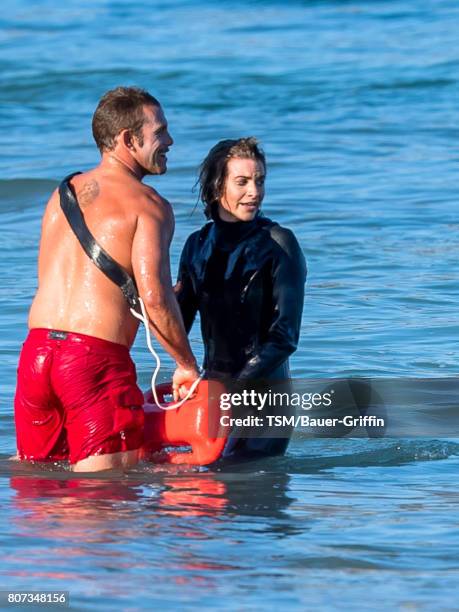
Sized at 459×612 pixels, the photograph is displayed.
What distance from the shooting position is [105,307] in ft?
18.7

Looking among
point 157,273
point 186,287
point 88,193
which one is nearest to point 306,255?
point 186,287

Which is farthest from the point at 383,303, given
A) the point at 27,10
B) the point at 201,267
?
the point at 27,10

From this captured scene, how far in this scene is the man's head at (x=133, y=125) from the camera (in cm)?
573

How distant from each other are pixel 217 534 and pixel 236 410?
71cm

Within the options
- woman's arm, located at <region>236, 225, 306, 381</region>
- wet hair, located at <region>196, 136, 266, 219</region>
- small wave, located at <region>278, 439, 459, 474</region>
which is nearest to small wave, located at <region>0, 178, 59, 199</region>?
small wave, located at <region>278, 439, 459, 474</region>

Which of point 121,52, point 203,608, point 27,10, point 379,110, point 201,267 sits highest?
point 27,10

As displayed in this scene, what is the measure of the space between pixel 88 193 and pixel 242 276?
76 cm

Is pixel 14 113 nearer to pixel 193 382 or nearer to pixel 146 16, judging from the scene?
pixel 146 16

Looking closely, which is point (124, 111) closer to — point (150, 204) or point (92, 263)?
point (150, 204)

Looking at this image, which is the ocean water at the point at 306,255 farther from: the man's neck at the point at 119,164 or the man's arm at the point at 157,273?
the man's neck at the point at 119,164

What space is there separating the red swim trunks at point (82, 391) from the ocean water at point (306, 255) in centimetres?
25

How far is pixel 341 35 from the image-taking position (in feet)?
77.9

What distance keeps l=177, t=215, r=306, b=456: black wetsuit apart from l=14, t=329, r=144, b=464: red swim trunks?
0.51 metres

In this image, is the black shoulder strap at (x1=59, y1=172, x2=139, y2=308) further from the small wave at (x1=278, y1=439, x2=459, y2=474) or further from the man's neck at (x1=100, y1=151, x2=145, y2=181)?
the small wave at (x1=278, y1=439, x2=459, y2=474)
